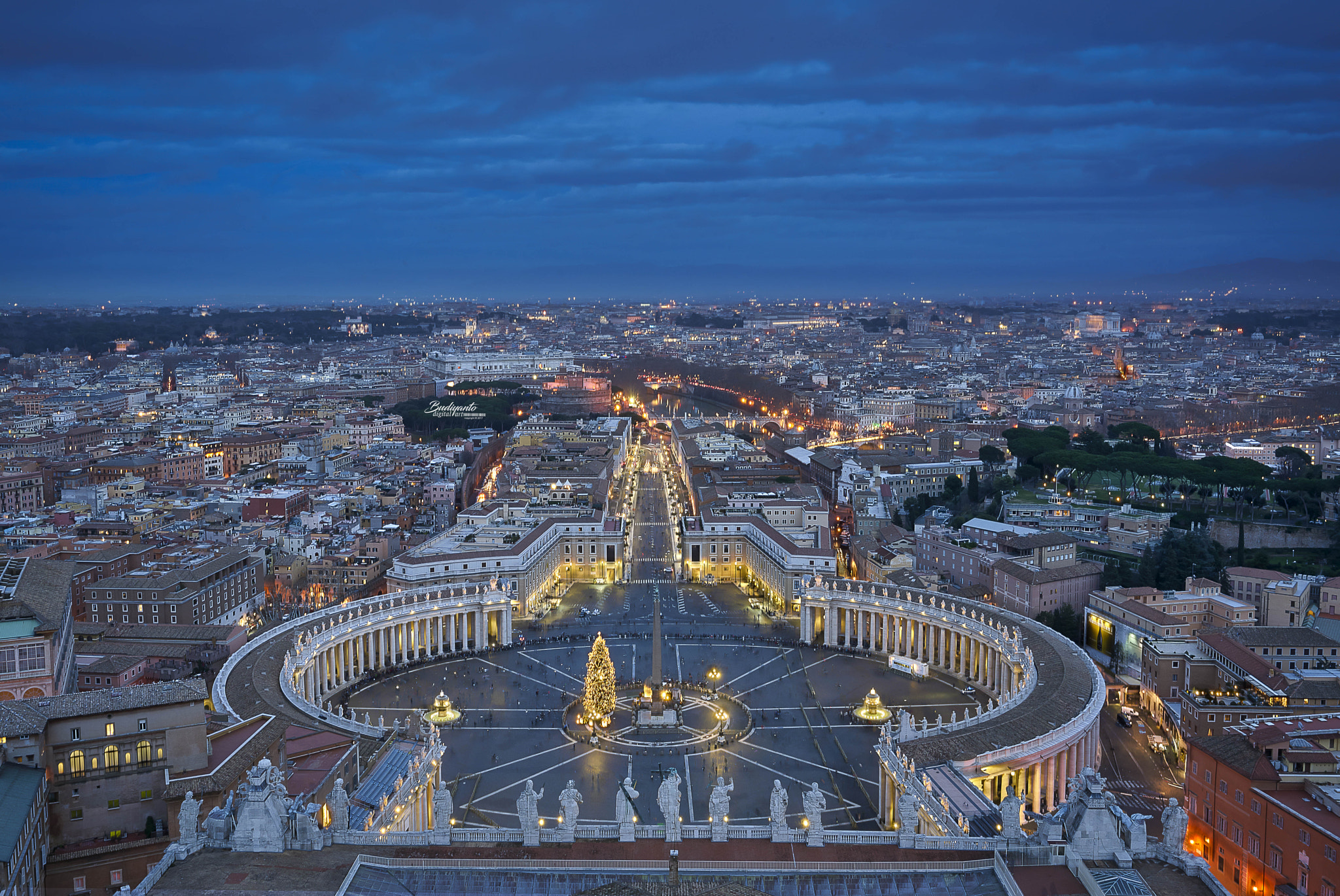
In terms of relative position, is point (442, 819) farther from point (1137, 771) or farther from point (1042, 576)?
point (1042, 576)

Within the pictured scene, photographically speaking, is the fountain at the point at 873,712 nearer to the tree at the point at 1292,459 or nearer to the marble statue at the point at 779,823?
the marble statue at the point at 779,823

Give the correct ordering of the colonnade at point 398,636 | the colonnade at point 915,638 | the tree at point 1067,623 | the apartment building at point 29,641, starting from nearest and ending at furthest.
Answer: the apartment building at point 29,641
the colonnade at point 398,636
the colonnade at point 915,638
the tree at point 1067,623

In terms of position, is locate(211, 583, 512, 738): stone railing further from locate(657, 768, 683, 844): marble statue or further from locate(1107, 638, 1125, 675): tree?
locate(1107, 638, 1125, 675): tree

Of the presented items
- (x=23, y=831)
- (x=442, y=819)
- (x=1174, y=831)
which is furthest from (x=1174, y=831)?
(x=23, y=831)

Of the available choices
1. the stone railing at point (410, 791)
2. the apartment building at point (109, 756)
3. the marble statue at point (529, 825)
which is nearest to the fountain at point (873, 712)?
the stone railing at point (410, 791)

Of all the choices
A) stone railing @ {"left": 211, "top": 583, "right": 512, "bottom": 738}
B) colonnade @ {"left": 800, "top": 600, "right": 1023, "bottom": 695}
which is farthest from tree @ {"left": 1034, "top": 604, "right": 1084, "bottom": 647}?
stone railing @ {"left": 211, "top": 583, "right": 512, "bottom": 738}

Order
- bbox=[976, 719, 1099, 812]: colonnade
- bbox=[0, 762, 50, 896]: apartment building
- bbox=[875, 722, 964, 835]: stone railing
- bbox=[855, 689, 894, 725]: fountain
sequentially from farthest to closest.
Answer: bbox=[855, 689, 894, 725]: fountain, bbox=[976, 719, 1099, 812]: colonnade, bbox=[875, 722, 964, 835]: stone railing, bbox=[0, 762, 50, 896]: apartment building
